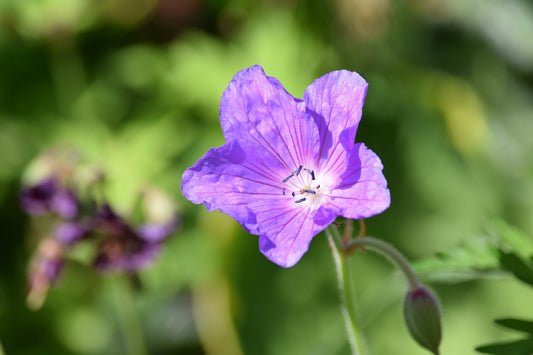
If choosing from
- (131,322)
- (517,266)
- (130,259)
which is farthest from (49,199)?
(517,266)

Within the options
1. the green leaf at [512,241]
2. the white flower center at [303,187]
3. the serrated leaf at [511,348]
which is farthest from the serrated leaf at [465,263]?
the white flower center at [303,187]

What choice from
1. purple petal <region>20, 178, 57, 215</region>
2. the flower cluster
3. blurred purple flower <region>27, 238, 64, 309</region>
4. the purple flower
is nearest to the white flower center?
the purple flower

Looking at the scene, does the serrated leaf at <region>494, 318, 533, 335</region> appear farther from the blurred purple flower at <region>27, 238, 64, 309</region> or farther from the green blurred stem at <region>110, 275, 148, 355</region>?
the green blurred stem at <region>110, 275, 148, 355</region>

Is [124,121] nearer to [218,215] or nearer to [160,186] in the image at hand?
[160,186]

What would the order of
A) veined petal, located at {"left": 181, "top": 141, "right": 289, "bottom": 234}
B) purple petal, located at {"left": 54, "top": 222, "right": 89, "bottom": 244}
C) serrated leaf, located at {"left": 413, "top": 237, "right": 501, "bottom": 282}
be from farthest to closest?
purple petal, located at {"left": 54, "top": 222, "right": 89, "bottom": 244} → serrated leaf, located at {"left": 413, "top": 237, "right": 501, "bottom": 282} → veined petal, located at {"left": 181, "top": 141, "right": 289, "bottom": 234}

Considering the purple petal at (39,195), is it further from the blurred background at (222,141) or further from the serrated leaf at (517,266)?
the serrated leaf at (517,266)

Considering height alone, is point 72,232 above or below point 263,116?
below

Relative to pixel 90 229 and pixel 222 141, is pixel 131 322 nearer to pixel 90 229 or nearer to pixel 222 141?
pixel 90 229
